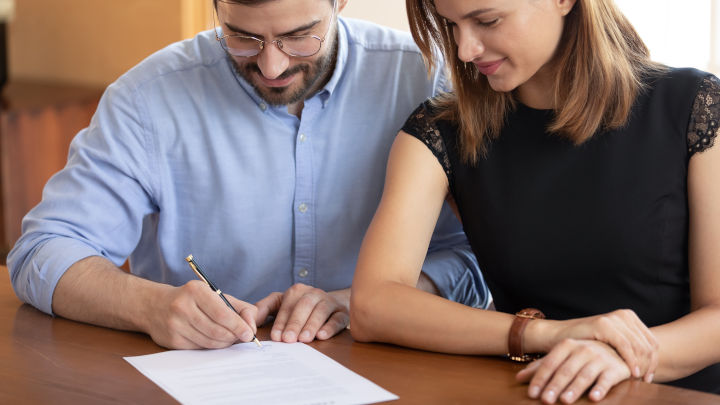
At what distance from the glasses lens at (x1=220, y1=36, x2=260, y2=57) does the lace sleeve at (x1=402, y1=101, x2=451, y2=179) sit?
37 cm

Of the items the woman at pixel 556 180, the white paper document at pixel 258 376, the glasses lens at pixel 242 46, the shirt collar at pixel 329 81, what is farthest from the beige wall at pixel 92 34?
the white paper document at pixel 258 376

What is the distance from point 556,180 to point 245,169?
0.73 m

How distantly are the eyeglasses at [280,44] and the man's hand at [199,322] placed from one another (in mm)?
583

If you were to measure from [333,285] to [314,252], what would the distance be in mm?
99

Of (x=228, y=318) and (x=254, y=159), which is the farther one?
(x=254, y=159)

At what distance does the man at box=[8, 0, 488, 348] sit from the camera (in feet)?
6.55

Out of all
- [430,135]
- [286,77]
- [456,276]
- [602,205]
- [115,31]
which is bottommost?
[456,276]

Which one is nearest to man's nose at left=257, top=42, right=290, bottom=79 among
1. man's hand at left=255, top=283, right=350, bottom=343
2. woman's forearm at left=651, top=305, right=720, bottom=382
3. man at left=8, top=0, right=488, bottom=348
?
man at left=8, top=0, right=488, bottom=348

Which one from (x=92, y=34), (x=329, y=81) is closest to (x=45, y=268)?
(x=329, y=81)

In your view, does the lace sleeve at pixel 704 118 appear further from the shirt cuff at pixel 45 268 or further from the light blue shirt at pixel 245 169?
the shirt cuff at pixel 45 268

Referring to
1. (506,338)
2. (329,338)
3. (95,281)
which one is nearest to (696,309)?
(506,338)

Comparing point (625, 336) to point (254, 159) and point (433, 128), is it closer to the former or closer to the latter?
point (433, 128)

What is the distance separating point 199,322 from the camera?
5.10 ft

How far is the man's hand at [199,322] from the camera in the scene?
1547 mm
